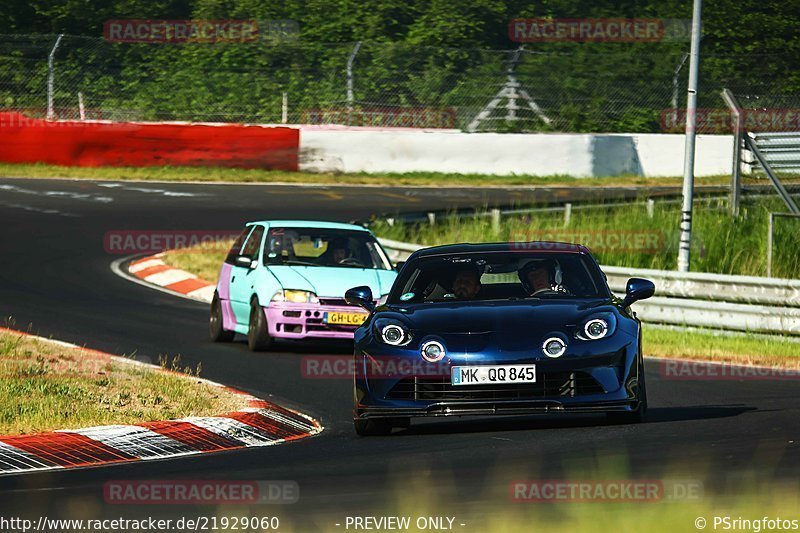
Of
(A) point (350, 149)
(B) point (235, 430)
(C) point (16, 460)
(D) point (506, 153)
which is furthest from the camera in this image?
(D) point (506, 153)

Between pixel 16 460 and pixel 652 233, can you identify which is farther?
pixel 652 233

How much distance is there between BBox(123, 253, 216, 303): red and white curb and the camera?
838 inches

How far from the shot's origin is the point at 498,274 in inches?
428

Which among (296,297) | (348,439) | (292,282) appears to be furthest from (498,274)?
(292,282)

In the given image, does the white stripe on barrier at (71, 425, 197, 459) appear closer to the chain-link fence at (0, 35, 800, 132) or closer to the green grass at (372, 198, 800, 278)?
the green grass at (372, 198, 800, 278)

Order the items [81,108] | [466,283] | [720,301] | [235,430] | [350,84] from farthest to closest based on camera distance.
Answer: [350,84] → [81,108] → [720,301] → [466,283] → [235,430]

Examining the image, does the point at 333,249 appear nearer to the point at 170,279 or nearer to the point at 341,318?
the point at 341,318

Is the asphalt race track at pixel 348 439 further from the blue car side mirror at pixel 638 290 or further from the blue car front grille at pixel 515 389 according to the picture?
the blue car side mirror at pixel 638 290

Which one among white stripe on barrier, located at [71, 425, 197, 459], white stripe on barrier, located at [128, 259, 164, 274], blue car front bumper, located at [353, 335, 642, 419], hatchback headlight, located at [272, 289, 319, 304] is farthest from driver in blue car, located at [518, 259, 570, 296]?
white stripe on barrier, located at [128, 259, 164, 274]

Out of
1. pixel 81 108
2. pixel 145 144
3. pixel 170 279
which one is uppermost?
pixel 81 108

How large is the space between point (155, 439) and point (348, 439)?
1.20 meters

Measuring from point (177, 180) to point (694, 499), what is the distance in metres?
27.9

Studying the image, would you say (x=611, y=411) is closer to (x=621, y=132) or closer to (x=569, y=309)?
(x=569, y=309)

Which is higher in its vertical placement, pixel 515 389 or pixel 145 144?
pixel 515 389
